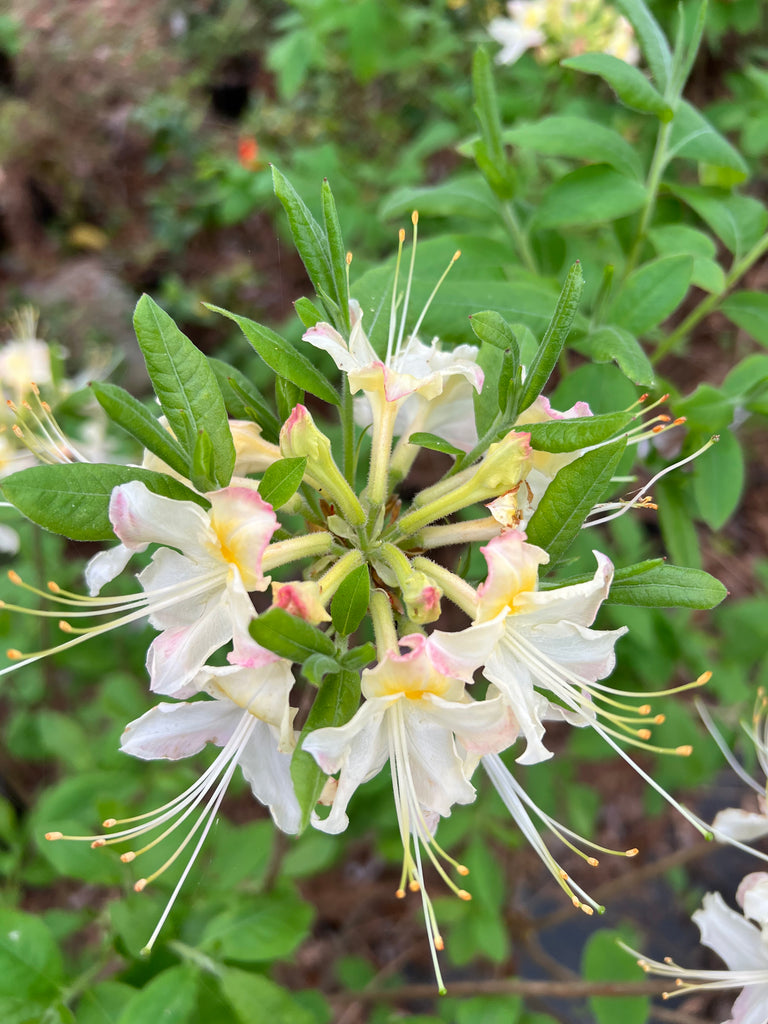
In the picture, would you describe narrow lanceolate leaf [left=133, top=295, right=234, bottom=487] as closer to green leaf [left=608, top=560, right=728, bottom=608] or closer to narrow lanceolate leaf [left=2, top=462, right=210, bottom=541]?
narrow lanceolate leaf [left=2, top=462, right=210, bottom=541]

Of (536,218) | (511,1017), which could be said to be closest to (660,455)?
(536,218)

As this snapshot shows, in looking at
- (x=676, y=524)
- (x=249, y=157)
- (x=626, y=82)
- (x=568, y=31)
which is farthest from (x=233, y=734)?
(x=249, y=157)

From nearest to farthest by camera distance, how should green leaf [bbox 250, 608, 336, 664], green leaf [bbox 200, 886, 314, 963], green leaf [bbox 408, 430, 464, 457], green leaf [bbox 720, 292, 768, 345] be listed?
green leaf [bbox 250, 608, 336, 664]
green leaf [bbox 408, 430, 464, 457]
green leaf [bbox 200, 886, 314, 963]
green leaf [bbox 720, 292, 768, 345]

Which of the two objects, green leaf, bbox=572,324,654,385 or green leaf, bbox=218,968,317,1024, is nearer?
green leaf, bbox=572,324,654,385

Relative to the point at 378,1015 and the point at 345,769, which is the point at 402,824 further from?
the point at 378,1015

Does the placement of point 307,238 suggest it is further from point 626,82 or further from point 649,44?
point 649,44

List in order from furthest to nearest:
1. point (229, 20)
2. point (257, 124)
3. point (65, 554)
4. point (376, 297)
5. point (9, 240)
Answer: point (229, 20) < point (9, 240) < point (257, 124) < point (65, 554) < point (376, 297)

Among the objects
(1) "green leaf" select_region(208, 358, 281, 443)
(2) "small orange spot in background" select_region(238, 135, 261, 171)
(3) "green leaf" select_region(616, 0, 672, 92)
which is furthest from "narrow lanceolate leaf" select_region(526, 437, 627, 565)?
(2) "small orange spot in background" select_region(238, 135, 261, 171)

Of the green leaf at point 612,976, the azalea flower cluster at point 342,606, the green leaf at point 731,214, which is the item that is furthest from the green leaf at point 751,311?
the green leaf at point 612,976
